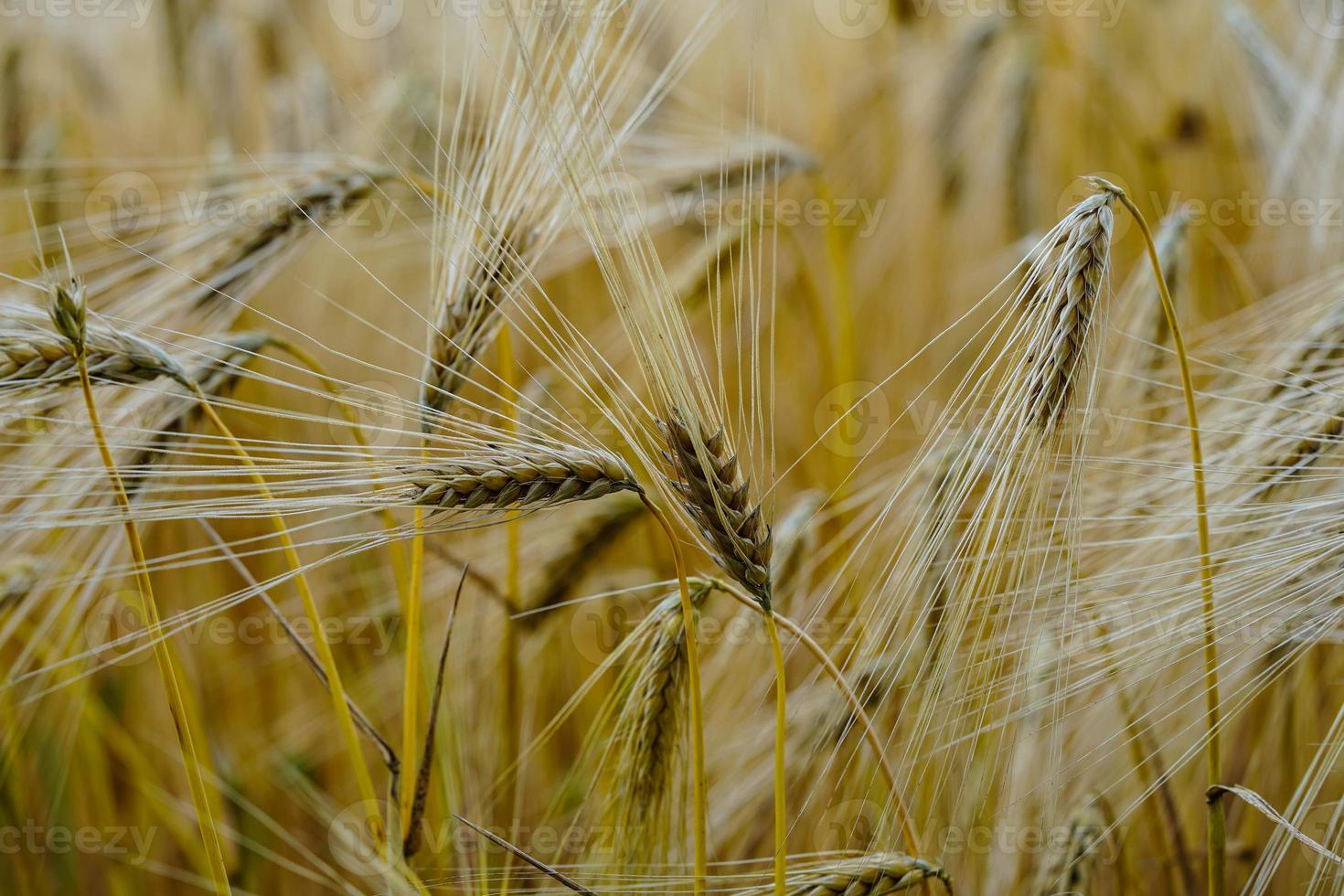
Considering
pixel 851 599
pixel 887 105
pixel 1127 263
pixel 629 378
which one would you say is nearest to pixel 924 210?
pixel 887 105

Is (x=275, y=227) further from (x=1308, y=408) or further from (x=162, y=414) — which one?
(x=1308, y=408)

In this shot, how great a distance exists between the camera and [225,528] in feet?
4.88

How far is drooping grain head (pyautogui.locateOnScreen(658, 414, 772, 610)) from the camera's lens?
561 millimetres

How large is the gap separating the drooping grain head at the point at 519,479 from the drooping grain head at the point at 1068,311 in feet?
0.92

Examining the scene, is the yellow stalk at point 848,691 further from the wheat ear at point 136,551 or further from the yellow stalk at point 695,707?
the wheat ear at point 136,551

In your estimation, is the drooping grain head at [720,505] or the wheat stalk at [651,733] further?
the wheat stalk at [651,733]

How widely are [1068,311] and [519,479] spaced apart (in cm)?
37

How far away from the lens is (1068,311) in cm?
60

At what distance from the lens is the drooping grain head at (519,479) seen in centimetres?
55

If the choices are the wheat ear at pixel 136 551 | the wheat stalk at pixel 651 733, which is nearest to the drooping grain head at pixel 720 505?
the wheat stalk at pixel 651 733

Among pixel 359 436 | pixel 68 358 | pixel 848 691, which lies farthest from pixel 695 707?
pixel 68 358

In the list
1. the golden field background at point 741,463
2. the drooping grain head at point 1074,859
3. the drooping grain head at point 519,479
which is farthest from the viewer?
the drooping grain head at point 1074,859

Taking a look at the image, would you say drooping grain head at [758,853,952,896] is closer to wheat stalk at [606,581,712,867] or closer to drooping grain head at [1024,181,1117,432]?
wheat stalk at [606,581,712,867]

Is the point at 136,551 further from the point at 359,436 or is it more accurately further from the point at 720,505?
the point at 720,505
